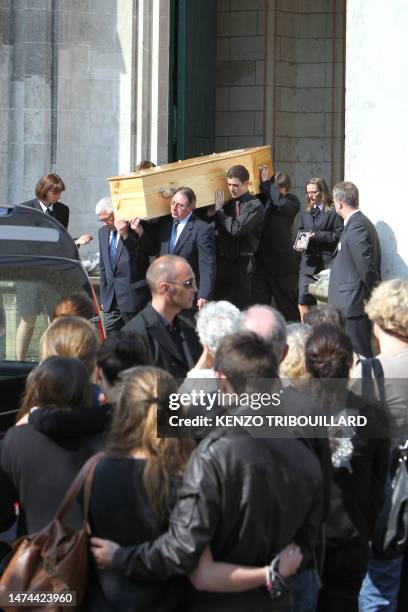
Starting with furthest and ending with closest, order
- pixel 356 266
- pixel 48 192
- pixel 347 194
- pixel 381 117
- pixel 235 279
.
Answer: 1. pixel 48 192
2. pixel 235 279
3. pixel 356 266
4. pixel 347 194
5. pixel 381 117

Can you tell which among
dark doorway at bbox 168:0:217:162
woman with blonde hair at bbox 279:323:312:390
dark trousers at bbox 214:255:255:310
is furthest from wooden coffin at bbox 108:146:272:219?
woman with blonde hair at bbox 279:323:312:390

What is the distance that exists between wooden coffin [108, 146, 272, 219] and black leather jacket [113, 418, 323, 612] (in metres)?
5.65

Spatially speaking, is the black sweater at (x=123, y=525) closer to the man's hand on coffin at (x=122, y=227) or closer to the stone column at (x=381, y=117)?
the stone column at (x=381, y=117)

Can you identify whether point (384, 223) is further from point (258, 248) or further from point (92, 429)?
point (92, 429)

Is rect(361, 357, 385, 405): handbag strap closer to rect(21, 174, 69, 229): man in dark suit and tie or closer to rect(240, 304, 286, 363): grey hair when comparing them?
rect(240, 304, 286, 363): grey hair

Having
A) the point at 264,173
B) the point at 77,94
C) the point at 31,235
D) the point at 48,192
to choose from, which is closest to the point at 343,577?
the point at 31,235

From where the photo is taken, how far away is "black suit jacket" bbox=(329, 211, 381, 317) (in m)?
8.23

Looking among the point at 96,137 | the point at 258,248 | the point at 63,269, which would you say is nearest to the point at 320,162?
the point at 96,137

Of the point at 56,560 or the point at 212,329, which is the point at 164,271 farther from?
the point at 56,560

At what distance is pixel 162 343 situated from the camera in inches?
240

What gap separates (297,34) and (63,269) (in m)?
10.8

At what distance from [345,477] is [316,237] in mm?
7056

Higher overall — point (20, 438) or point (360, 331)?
point (360, 331)

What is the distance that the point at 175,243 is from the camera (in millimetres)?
9414
